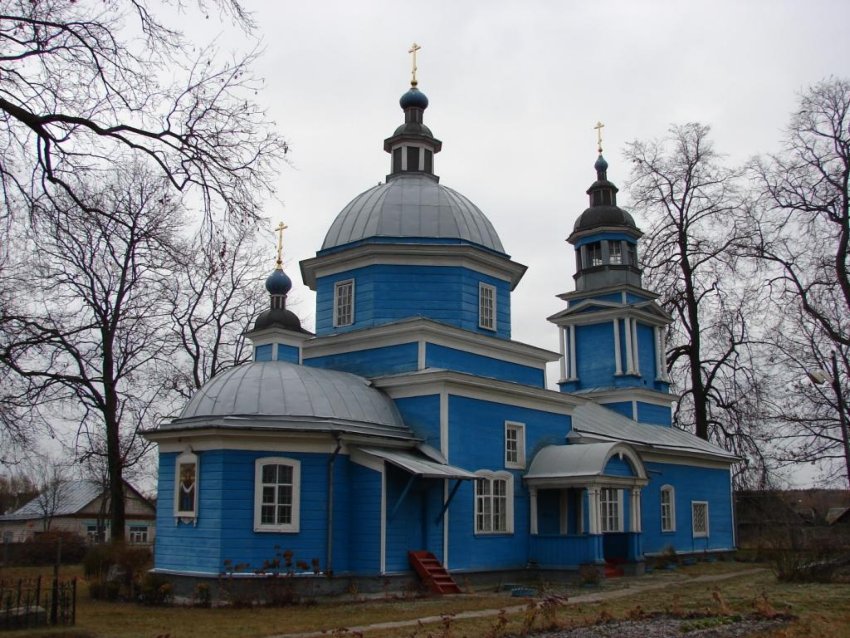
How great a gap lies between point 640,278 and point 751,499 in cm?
1187

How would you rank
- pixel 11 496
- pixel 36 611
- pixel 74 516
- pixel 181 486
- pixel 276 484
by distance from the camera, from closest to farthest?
1. pixel 36 611
2. pixel 276 484
3. pixel 181 486
4. pixel 74 516
5. pixel 11 496

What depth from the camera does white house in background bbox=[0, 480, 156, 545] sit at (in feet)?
157

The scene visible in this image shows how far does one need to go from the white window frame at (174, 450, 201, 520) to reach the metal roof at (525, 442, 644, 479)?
8.16 metres

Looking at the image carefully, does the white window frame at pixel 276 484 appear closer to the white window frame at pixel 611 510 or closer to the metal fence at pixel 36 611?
the metal fence at pixel 36 611

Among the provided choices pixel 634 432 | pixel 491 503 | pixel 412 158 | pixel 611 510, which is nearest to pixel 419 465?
pixel 491 503

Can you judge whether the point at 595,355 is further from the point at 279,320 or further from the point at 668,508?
the point at 279,320

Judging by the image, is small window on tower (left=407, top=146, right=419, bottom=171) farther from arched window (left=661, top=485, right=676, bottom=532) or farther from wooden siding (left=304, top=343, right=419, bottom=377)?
arched window (left=661, top=485, right=676, bottom=532)

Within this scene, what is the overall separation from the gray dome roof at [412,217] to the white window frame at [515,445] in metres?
5.02

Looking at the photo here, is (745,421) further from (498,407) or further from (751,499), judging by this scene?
(498,407)

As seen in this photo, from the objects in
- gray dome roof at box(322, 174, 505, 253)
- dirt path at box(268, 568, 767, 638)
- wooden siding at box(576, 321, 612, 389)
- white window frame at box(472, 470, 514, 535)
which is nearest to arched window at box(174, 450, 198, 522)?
dirt path at box(268, 568, 767, 638)

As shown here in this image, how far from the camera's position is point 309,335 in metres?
23.5

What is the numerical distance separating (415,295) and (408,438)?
14.3 feet

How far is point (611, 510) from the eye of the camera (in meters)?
23.2

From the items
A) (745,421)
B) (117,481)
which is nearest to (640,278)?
(745,421)
